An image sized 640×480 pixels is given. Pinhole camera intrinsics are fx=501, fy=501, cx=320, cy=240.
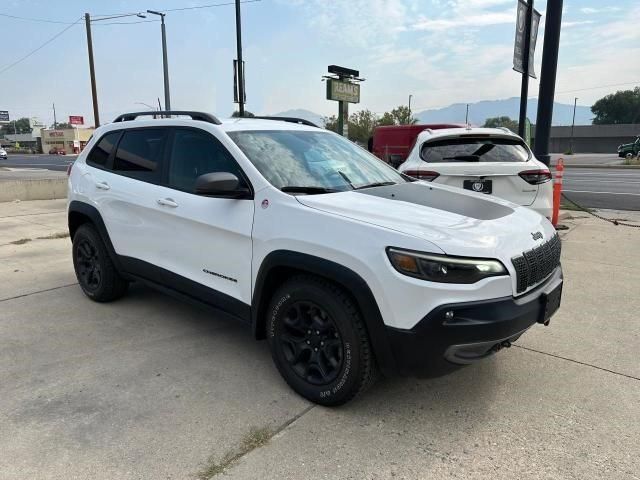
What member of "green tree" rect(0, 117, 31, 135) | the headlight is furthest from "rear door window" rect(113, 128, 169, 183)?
"green tree" rect(0, 117, 31, 135)

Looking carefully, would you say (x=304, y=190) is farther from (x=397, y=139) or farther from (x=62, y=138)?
(x=62, y=138)

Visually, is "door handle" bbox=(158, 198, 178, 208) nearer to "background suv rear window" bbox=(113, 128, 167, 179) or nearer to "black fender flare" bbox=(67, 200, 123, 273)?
"background suv rear window" bbox=(113, 128, 167, 179)

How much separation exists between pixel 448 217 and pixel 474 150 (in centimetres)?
375

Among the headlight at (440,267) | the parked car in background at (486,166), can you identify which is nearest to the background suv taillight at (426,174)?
the parked car in background at (486,166)

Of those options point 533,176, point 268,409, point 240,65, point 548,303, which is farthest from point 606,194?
point 268,409

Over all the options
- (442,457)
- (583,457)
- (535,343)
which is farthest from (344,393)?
(535,343)

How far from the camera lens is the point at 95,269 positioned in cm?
478

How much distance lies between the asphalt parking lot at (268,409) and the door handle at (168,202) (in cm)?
107

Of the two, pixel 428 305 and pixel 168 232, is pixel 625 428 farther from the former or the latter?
pixel 168 232

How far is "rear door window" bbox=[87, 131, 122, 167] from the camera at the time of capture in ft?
15.1

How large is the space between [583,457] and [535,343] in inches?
56.7

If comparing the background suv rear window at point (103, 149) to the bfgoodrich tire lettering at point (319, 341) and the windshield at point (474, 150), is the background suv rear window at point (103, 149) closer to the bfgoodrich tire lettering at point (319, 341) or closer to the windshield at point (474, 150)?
the bfgoodrich tire lettering at point (319, 341)

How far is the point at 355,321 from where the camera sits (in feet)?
8.79

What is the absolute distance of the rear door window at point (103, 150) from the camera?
4.60 meters
